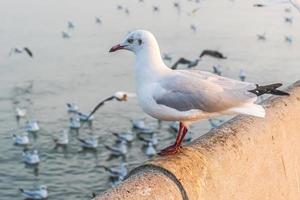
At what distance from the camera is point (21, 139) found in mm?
15242

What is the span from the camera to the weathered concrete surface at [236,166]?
2500 mm

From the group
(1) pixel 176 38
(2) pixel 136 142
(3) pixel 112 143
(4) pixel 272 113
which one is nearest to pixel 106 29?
(1) pixel 176 38

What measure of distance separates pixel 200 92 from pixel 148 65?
28 centimetres

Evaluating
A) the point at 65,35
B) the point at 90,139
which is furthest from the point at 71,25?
the point at 90,139

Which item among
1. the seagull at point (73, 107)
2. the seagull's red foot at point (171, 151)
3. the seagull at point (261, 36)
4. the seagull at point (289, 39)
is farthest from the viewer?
the seagull at point (289, 39)

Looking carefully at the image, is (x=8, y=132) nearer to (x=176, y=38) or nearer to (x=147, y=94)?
(x=176, y=38)

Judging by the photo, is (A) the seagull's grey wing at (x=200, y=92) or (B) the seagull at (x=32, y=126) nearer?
(A) the seagull's grey wing at (x=200, y=92)

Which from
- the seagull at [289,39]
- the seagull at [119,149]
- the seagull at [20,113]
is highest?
the seagull at [289,39]

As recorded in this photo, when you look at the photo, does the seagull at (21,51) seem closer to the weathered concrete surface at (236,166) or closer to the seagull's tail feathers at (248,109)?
the weathered concrete surface at (236,166)

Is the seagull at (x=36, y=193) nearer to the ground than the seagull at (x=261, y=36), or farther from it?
nearer to the ground

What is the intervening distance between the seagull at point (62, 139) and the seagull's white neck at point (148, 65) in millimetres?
11542

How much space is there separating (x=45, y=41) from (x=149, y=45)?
1847 centimetres

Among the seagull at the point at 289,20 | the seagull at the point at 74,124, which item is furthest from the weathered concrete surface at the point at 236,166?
the seagull at the point at 289,20

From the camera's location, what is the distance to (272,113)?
3402mm
